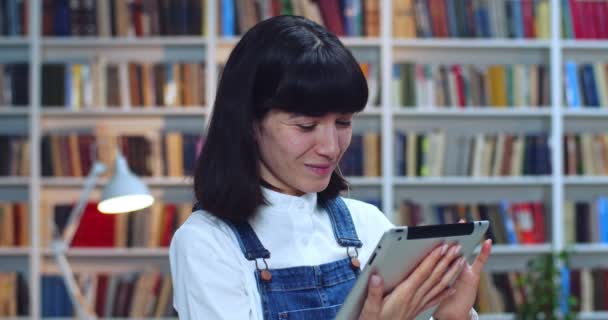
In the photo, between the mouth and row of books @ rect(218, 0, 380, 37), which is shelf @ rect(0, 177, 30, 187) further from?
the mouth

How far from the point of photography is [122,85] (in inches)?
177

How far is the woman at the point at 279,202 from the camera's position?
1187 millimetres

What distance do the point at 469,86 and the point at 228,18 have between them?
1238 millimetres

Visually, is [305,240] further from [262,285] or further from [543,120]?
[543,120]

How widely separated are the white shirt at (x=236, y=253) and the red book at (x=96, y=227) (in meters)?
3.34

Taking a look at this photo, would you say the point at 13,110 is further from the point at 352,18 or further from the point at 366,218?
the point at 366,218

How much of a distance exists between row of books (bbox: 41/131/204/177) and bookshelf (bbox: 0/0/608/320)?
0.05 metres

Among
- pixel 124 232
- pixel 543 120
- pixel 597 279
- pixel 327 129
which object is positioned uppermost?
pixel 327 129

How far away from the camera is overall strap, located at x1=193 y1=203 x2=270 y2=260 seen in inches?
47.8

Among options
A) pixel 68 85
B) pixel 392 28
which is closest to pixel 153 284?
pixel 68 85

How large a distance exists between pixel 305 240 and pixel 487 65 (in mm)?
3720

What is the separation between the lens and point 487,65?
15.8 ft

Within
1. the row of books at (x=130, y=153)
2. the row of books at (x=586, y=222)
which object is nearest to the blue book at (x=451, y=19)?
the row of books at (x=586, y=222)

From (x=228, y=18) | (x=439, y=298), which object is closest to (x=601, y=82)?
(x=228, y=18)
